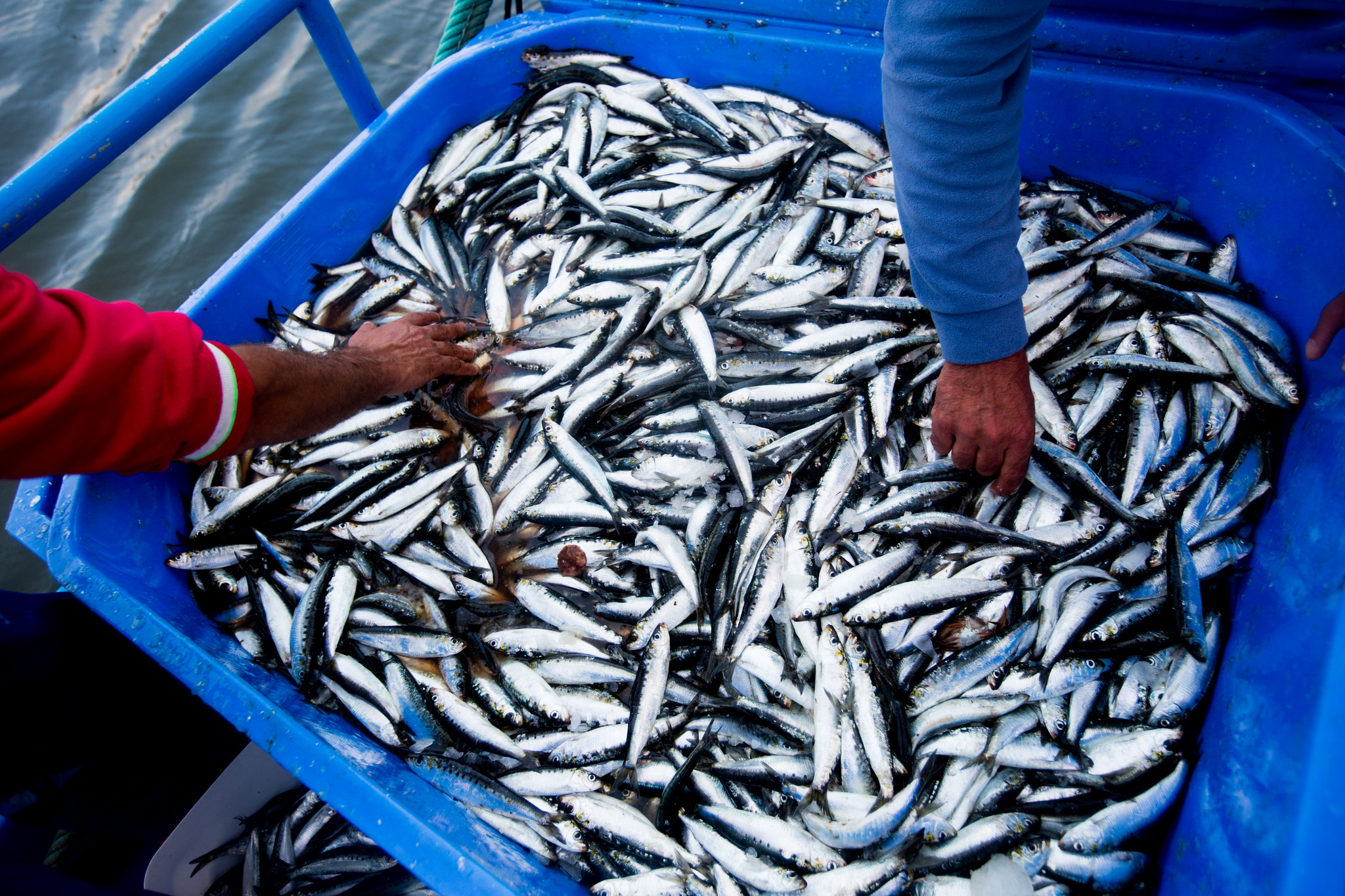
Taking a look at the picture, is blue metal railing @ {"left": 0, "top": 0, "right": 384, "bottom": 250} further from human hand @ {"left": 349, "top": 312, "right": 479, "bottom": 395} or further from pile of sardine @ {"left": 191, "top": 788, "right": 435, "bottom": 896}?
pile of sardine @ {"left": 191, "top": 788, "right": 435, "bottom": 896}

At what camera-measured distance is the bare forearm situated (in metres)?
1.89

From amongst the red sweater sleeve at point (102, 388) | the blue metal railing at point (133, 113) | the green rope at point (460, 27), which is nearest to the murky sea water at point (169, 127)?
the green rope at point (460, 27)

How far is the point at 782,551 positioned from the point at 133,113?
287 cm

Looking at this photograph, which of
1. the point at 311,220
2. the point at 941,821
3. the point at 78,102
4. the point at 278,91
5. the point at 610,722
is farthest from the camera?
the point at 278,91

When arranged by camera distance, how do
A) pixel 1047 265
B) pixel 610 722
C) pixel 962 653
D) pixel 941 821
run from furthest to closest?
1. pixel 1047 265
2. pixel 610 722
3. pixel 962 653
4. pixel 941 821

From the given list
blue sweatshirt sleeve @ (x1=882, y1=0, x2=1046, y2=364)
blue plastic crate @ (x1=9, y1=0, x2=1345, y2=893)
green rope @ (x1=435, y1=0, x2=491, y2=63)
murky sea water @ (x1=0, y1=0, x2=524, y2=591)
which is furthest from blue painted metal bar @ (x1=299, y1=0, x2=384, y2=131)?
blue sweatshirt sleeve @ (x1=882, y1=0, x2=1046, y2=364)

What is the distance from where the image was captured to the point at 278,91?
5.82 m

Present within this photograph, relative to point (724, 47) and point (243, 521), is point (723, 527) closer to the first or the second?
point (243, 521)

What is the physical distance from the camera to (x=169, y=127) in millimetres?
5414

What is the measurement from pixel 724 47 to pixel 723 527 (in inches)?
103

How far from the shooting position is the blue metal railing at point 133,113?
208 centimetres

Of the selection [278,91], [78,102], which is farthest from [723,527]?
[78,102]

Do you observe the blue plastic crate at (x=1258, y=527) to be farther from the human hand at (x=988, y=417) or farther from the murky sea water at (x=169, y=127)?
the murky sea water at (x=169, y=127)

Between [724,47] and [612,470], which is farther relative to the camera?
[724,47]
